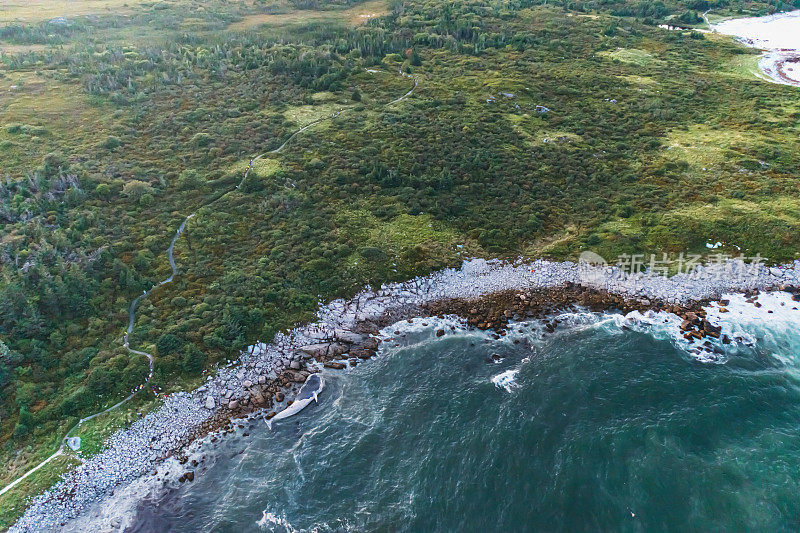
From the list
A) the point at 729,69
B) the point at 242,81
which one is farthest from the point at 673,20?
the point at 242,81

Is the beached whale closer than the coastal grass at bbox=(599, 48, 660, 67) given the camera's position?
Yes

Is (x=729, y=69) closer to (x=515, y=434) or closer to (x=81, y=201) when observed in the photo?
(x=515, y=434)

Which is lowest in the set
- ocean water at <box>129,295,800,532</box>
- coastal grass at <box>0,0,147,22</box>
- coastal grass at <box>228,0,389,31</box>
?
ocean water at <box>129,295,800,532</box>

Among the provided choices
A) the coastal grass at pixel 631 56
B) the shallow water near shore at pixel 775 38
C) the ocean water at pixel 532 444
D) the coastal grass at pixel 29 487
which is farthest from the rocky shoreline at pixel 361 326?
the shallow water near shore at pixel 775 38

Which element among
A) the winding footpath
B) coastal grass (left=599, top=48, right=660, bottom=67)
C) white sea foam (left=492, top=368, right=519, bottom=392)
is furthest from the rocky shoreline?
coastal grass (left=599, top=48, right=660, bottom=67)

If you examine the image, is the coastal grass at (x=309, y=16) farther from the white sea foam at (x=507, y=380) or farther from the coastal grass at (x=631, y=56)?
the white sea foam at (x=507, y=380)

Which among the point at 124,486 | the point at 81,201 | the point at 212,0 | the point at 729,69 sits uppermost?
the point at 212,0

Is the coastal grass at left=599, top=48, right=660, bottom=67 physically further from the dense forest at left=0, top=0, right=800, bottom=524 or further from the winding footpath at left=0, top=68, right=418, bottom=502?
the winding footpath at left=0, top=68, right=418, bottom=502

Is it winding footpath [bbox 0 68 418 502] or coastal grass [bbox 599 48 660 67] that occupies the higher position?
coastal grass [bbox 599 48 660 67]
